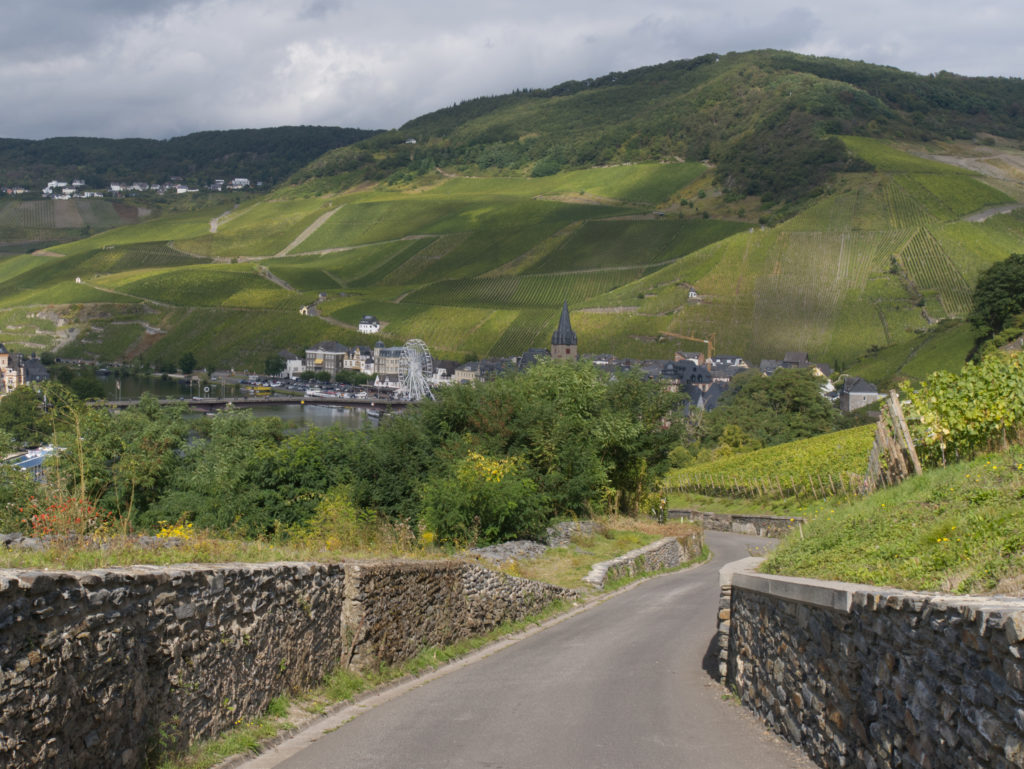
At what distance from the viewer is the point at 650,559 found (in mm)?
28781

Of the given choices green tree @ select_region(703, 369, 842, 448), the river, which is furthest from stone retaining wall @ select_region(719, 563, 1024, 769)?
the river

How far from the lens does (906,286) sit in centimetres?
14262

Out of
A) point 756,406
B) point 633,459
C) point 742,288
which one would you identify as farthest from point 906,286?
point 633,459

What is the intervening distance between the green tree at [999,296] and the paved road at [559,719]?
269 ft

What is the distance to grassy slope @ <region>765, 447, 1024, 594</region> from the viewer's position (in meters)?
7.35

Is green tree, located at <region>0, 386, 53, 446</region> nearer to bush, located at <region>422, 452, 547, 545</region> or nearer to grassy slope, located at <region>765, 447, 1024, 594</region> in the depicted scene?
bush, located at <region>422, 452, 547, 545</region>

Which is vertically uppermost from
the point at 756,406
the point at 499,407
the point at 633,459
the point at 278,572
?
the point at 278,572

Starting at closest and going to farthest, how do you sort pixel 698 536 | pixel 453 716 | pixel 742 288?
pixel 453 716, pixel 698 536, pixel 742 288

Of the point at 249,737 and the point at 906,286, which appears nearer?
the point at 249,737

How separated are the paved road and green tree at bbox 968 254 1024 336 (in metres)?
81.9

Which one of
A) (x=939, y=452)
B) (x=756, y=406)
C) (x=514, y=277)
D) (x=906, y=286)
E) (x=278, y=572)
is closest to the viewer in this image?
(x=278, y=572)

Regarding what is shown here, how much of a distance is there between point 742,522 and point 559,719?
4150cm

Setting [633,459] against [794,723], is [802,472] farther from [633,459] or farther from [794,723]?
[794,723]

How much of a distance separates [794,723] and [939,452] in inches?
384
